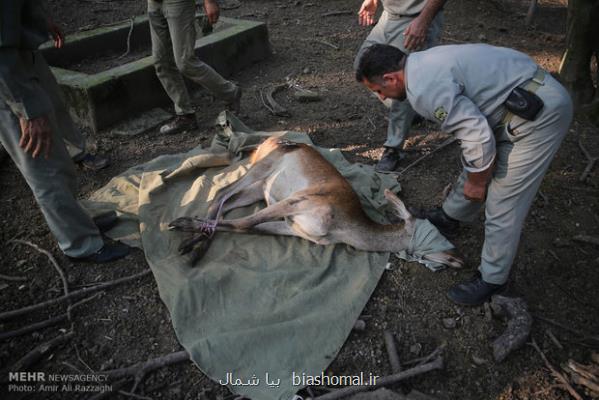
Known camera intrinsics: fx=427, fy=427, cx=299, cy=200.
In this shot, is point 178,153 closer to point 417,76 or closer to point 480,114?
point 417,76

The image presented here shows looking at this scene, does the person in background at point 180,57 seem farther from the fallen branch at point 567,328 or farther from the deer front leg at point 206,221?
the fallen branch at point 567,328

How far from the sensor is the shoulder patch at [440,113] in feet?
9.20

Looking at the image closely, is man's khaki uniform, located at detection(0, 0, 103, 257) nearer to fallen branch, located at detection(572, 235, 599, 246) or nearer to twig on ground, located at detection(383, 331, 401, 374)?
twig on ground, located at detection(383, 331, 401, 374)

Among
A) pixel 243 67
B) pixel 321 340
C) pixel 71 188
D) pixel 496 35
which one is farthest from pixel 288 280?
pixel 496 35

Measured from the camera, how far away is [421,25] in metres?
4.11

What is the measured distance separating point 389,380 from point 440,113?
6.10 ft

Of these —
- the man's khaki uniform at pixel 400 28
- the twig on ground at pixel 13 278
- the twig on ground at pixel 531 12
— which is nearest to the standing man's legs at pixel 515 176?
the man's khaki uniform at pixel 400 28

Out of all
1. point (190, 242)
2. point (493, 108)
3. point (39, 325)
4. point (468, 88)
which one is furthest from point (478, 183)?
point (39, 325)

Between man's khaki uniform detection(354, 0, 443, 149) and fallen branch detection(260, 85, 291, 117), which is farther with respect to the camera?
fallen branch detection(260, 85, 291, 117)

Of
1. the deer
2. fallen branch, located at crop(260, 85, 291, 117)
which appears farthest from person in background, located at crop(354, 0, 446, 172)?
fallen branch, located at crop(260, 85, 291, 117)

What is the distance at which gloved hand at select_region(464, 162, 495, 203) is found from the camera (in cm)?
295

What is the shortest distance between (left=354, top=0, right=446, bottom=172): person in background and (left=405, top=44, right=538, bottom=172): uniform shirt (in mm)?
903

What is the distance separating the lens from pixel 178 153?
5.39 metres

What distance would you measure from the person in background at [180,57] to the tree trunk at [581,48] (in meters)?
4.36
